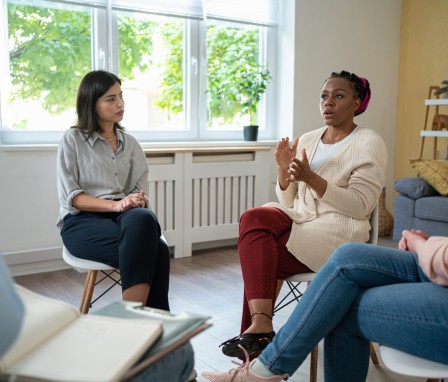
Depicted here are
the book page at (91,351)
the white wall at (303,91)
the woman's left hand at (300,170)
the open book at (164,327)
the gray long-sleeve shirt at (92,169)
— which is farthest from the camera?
the white wall at (303,91)

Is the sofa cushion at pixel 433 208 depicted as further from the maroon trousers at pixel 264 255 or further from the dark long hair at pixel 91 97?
the dark long hair at pixel 91 97

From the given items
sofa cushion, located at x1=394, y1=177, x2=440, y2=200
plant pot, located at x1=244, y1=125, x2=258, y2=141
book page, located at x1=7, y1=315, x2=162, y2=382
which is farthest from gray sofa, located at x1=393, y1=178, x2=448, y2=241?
book page, located at x1=7, y1=315, x2=162, y2=382

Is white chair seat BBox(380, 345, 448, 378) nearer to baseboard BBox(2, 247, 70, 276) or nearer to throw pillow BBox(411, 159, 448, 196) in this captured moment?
baseboard BBox(2, 247, 70, 276)

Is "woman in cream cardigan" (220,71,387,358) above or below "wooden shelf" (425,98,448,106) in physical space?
below

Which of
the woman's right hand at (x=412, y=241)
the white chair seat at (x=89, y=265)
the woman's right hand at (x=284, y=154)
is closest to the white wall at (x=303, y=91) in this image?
the white chair seat at (x=89, y=265)

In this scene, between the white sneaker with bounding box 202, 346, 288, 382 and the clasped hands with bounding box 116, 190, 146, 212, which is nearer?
the white sneaker with bounding box 202, 346, 288, 382

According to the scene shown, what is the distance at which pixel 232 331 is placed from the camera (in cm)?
259

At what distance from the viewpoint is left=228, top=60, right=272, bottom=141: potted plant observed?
436 centimetres

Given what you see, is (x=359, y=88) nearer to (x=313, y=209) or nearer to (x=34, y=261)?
(x=313, y=209)

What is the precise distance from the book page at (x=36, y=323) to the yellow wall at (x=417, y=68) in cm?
464

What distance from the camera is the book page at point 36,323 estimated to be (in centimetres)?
86

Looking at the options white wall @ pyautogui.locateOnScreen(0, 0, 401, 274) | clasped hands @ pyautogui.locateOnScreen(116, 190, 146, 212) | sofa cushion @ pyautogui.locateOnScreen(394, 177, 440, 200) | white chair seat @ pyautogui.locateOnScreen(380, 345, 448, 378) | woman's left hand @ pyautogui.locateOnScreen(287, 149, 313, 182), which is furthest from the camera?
sofa cushion @ pyautogui.locateOnScreen(394, 177, 440, 200)

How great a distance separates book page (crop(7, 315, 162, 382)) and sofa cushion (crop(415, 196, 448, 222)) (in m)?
3.41

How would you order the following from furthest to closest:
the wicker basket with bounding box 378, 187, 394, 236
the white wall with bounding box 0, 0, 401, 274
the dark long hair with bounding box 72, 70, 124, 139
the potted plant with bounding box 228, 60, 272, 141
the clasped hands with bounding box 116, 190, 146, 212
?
the wicker basket with bounding box 378, 187, 394, 236
the potted plant with bounding box 228, 60, 272, 141
the white wall with bounding box 0, 0, 401, 274
the dark long hair with bounding box 72, 70, 124, 139
the clasped hands with bounding box 116, 190, 146, 212
